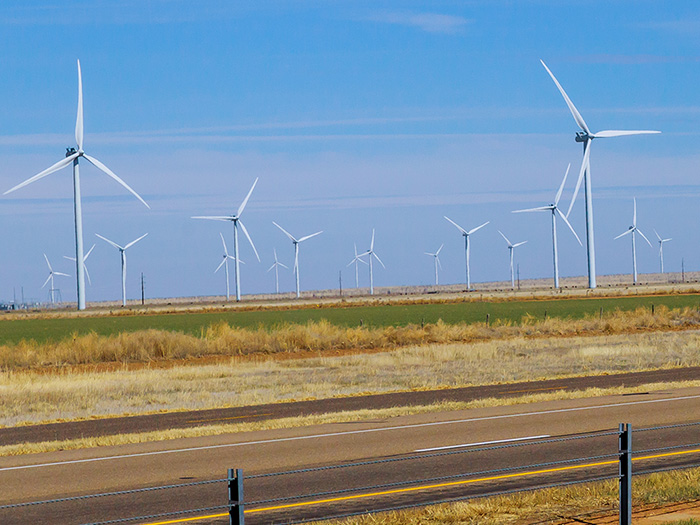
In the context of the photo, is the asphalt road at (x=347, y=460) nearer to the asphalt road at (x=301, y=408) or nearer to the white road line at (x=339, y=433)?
the white road line at (x=339, y=433)

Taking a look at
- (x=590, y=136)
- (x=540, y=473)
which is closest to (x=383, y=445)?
(x=540, y=473)

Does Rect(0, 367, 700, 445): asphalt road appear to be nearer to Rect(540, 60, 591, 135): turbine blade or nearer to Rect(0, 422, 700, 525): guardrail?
Rect(0, 422, 700, 525): guardrail

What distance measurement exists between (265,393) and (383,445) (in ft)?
40.6

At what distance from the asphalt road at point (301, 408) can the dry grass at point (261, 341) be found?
1891cm

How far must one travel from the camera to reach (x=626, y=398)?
22.5 metres

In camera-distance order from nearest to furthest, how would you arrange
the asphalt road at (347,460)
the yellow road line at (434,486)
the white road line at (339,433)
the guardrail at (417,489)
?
the guardrail at (417,489), the yellow road line at (434,486), the asphalt road at (347,460), the white road line at (339,433)

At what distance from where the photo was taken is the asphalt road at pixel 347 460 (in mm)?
11641

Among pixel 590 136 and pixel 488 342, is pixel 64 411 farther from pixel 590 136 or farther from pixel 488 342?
pixel 590 136

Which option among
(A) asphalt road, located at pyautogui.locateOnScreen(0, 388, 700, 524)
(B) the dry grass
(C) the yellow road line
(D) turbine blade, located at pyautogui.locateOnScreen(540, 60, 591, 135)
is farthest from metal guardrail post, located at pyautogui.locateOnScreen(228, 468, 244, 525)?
(D) turbine blade, located at pyautogui.locateOnScreen(540, 60, 591, 135)

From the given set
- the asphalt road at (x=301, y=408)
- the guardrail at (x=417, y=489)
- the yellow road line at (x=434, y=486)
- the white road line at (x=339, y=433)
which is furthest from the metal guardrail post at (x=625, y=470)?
the asphalt road at (x=301, y=408)

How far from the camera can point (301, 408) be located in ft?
76.7

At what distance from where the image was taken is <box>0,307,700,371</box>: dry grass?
4234cm

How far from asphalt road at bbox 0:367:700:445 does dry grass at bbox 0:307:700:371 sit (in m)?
18.9

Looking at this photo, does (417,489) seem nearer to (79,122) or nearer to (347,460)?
(347,460)
